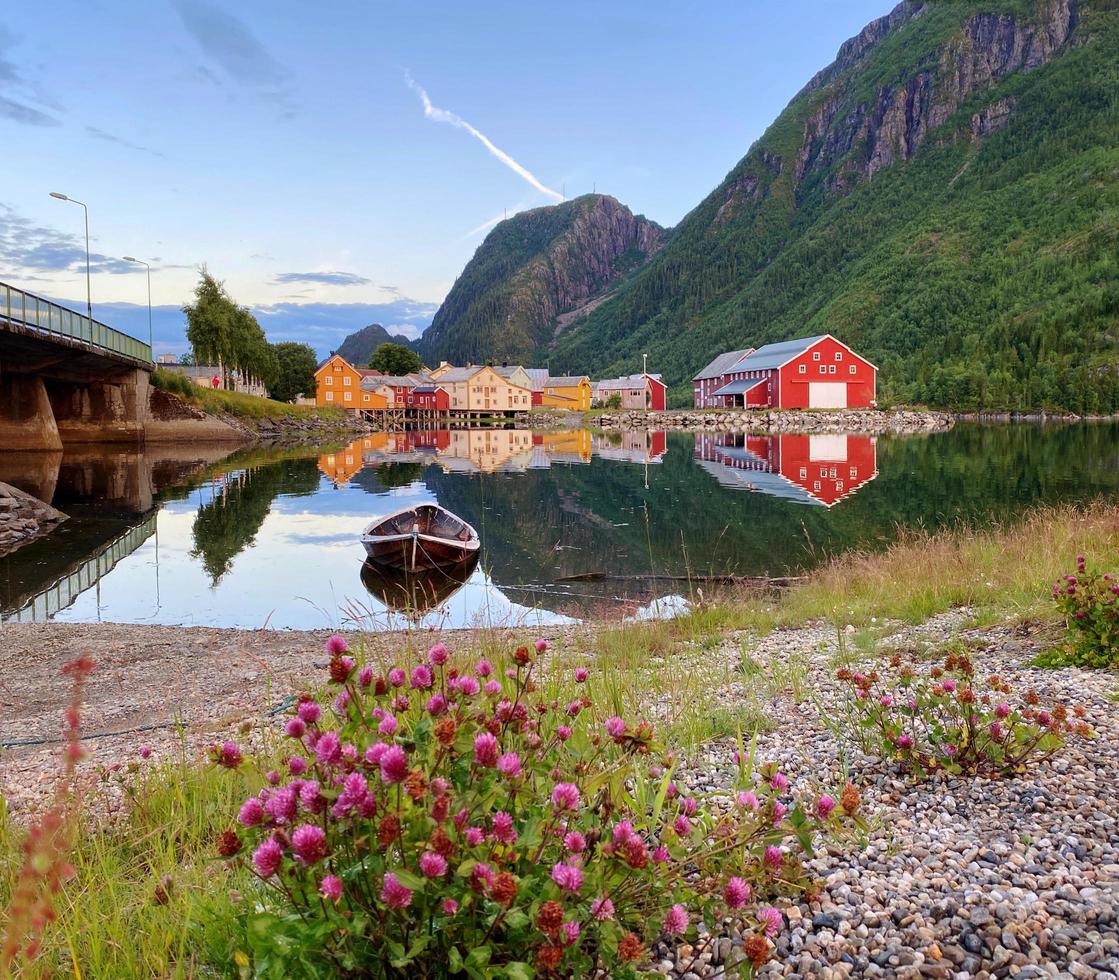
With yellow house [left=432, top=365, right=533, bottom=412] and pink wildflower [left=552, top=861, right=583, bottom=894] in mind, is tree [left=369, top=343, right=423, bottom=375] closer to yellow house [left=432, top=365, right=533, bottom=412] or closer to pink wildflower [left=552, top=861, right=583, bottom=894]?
yellow house [left=432, top=365, right=533, bottom=412]

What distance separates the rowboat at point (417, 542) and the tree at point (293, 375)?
104604 mm

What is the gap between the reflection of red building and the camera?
31375 mm

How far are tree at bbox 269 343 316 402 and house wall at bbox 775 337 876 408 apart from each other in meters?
72.3

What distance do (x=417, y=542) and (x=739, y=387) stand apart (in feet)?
264

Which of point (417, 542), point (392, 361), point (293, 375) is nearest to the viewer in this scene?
point (417, 542)

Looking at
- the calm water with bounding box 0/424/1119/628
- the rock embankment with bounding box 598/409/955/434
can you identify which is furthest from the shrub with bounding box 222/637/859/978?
the rock embankment with bounding box 598/409/955/434

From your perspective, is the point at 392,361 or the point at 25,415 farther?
the point at 392,361

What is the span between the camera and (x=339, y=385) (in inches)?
4530

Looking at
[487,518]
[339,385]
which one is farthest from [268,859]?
[339,385]

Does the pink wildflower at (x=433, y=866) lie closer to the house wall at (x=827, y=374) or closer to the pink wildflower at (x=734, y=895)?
the pink wildflower at (x=734, y=895)

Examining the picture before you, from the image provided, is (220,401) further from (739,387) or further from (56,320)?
(739,387)

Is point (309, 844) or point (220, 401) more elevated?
point (220, 401)

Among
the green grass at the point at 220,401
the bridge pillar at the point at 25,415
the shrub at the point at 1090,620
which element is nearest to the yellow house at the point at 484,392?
the green grass at the point at 220,401

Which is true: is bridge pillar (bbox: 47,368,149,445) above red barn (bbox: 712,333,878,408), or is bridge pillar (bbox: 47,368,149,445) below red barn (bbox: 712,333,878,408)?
below
